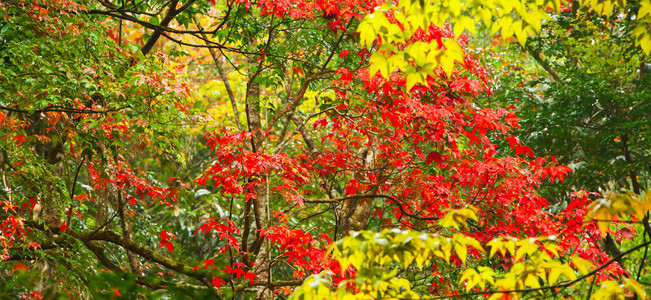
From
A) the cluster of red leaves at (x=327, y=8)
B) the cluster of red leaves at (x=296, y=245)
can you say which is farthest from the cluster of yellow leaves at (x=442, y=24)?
the cluster of red leaves at (x=327, y=8)

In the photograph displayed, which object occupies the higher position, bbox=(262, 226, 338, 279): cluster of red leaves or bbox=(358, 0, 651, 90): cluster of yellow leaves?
bbox=(358, 0, 651, 90): cluster of yellow leaves

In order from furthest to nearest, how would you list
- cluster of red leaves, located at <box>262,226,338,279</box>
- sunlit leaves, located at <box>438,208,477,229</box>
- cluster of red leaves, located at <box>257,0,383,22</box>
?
1. cluster of red leaves, located at <box>257,0,383,22</box>
2. cluster of red leaves, located at <box>262,226,338,279</box>
3. sunlit leaves, located at <box>438,208,477,229</box>

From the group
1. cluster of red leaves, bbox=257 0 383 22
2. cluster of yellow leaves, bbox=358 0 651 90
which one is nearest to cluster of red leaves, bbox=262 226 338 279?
cluster of red leaves, bbox=257 0 383 22

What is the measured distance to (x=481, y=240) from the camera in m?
5.09

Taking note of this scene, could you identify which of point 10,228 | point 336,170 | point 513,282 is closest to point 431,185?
point 336,170

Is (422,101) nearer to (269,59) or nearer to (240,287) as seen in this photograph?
(269,59)

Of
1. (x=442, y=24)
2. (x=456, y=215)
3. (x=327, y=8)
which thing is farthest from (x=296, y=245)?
(x=442, y=24)

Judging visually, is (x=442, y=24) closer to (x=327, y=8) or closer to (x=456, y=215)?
(x=456, y=215)

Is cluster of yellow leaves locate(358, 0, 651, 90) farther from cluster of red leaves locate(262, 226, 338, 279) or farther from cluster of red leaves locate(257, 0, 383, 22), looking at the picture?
cluster of red leaves locate(257, 0, 383, 22)

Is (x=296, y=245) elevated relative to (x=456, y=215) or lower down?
elevated

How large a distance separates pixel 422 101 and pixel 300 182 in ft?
4.77

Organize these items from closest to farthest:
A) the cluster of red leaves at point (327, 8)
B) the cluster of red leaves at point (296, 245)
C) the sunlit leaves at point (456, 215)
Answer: the sunlit leaves at point (456, 215) < the cluster of red leaves at point (296, 245) < the cluster of red leaves at point (327, 8)

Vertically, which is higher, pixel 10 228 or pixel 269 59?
pixel 269 59

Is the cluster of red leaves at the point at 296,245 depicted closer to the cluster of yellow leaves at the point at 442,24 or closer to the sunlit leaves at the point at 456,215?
the sunlit leaves at the point at 456,215
